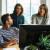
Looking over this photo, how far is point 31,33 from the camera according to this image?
122cm

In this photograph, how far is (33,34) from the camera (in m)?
1.21

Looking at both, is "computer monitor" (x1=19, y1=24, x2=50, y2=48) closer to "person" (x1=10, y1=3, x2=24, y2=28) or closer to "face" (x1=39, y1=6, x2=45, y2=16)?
"face" (x1=39, y1=6, x2=45, y2=16)

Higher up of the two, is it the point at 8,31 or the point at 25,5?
the point at 25,5

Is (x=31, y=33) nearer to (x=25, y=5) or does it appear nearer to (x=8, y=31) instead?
(x=8, y=31)

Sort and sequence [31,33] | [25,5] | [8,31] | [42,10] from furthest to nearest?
[25,5] → [42,10] → [8,31] → [31,33]

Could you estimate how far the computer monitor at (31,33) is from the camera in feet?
3.92

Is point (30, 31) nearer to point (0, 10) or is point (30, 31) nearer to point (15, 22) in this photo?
point (15, 22)

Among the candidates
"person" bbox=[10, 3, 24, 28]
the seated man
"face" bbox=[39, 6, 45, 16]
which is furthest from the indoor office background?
the seated man

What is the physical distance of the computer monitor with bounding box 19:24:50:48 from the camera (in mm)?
1196

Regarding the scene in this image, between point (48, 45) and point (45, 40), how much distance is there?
0.06 meters

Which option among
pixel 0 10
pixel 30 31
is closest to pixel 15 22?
pixel 0 10

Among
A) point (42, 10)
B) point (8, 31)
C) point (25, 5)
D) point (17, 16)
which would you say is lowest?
point (8, 31)

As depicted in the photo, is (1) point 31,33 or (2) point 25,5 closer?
(1) point 31,33

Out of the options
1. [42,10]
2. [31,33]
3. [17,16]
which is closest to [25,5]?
[17,16]
